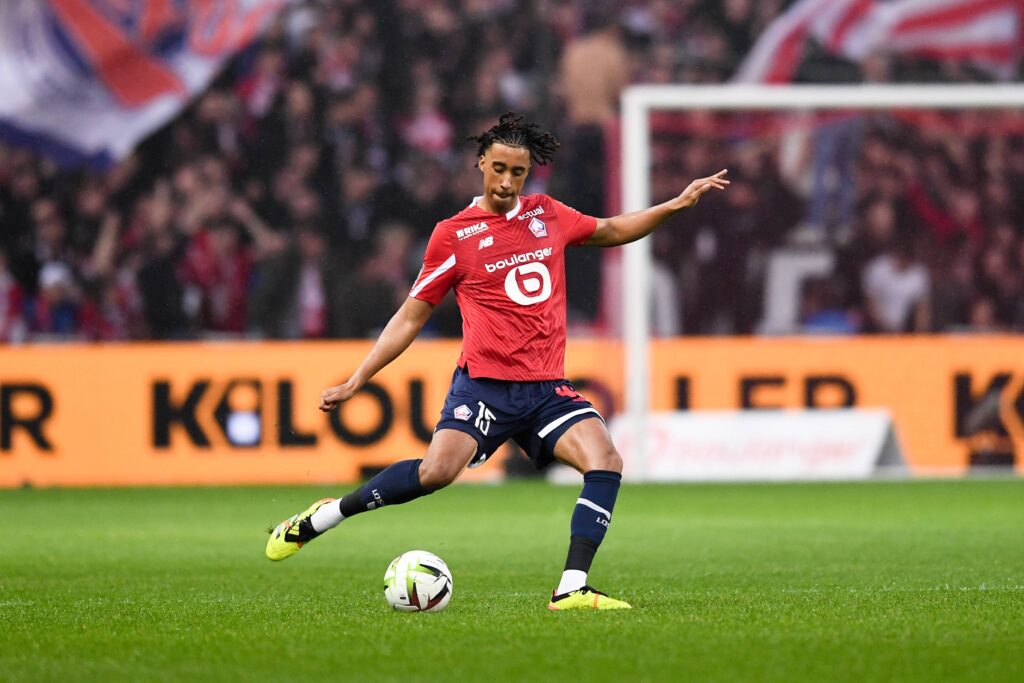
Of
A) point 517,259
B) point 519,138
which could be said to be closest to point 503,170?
point 519,138

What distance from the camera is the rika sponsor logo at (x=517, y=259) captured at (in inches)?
294

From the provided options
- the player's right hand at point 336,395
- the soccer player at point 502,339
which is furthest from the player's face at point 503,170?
the player's right hand at point 336,395

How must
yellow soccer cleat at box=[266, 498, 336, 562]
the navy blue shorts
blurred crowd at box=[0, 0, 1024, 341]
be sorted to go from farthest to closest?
blurred crowd at box=[0, 0, 1024, 341] → yellow soccer cleat at box=[266, 498, 336, 562] → the navy blue shorts

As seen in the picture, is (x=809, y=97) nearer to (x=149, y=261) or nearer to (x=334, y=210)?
(x=334, y=210)

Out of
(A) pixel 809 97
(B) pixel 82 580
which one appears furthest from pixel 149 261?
(B) pixel 82 580

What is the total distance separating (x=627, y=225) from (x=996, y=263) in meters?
11.5

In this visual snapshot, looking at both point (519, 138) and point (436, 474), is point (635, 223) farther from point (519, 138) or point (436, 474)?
point (436, 474)

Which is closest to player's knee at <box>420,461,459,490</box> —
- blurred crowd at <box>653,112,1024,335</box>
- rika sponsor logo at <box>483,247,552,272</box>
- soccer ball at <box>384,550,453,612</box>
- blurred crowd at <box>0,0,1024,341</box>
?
soccer ball at <box>384,550,453,612</box>

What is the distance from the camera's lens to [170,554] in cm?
1021

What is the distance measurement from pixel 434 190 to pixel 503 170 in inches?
422

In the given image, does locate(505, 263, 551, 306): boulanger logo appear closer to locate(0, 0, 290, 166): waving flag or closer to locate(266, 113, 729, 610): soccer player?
locate(266, 113, 729, 610): soccer player

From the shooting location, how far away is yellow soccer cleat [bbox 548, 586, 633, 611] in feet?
23.1

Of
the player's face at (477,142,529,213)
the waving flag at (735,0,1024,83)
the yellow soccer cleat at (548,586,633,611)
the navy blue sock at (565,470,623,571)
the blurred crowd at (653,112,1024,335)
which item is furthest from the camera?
the waving flag at (735,0,1024,83)

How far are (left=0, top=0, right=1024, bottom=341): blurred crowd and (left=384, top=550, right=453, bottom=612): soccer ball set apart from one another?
9786 millimetres
